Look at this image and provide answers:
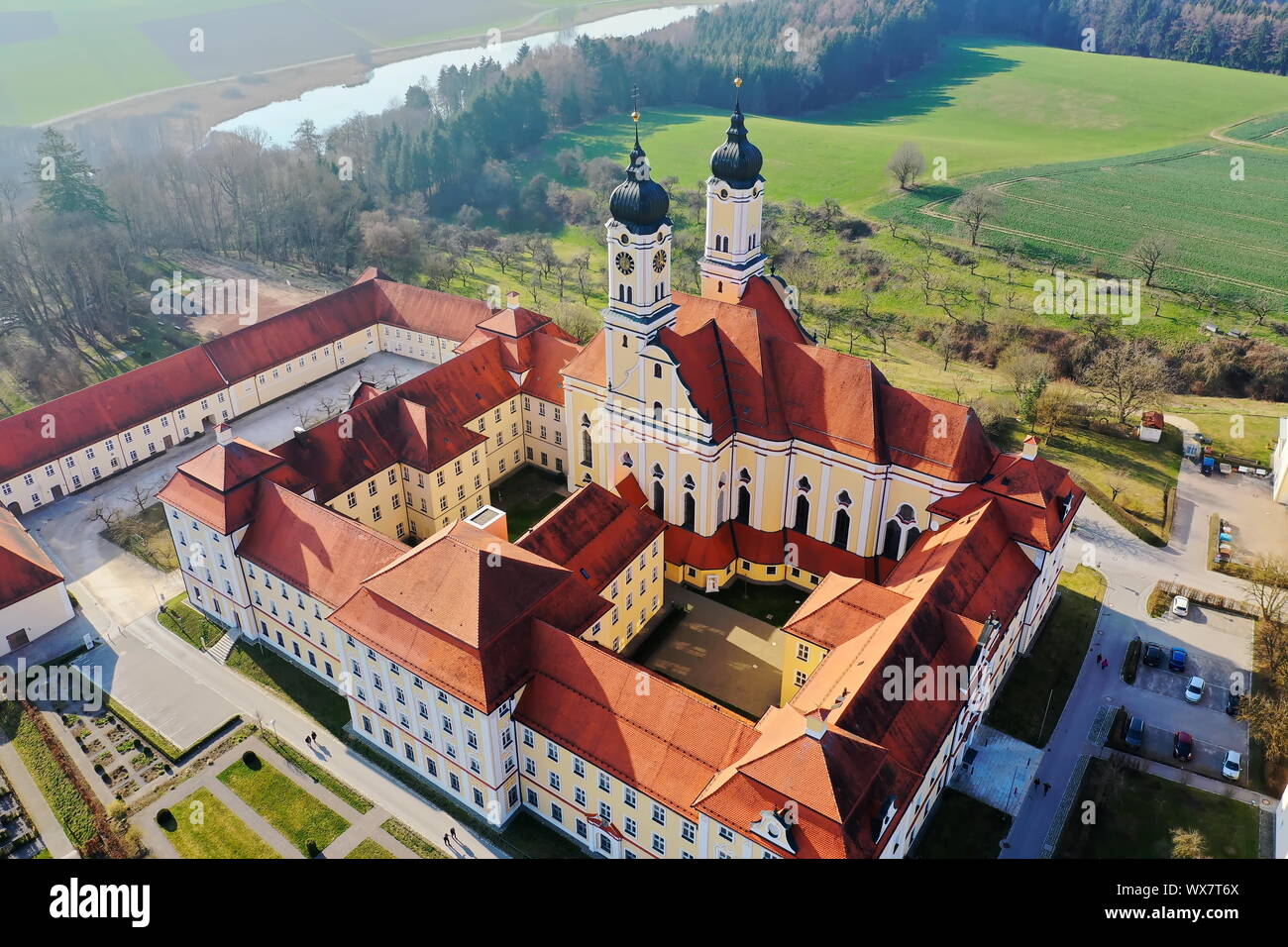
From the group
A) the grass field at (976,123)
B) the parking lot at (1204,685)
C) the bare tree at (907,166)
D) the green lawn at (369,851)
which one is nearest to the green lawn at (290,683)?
the green lawn at (369,851)

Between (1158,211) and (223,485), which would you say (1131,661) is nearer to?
(223,485)

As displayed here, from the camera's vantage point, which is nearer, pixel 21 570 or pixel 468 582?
pixel 468 582

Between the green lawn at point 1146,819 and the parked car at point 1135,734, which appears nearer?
the green lawn at point 1146,819

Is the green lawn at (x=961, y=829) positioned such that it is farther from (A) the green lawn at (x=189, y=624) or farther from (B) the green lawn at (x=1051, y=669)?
(A) the green lawn at (x=189, y=624)

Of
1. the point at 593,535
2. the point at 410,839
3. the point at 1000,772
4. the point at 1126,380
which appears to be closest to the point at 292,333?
the point at 593,535

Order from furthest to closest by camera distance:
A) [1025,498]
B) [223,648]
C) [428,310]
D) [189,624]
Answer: [428,310]
[189,624]
[223,648]
[1025,498]

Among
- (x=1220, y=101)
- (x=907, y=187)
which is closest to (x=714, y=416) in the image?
(x=907, y=187)
